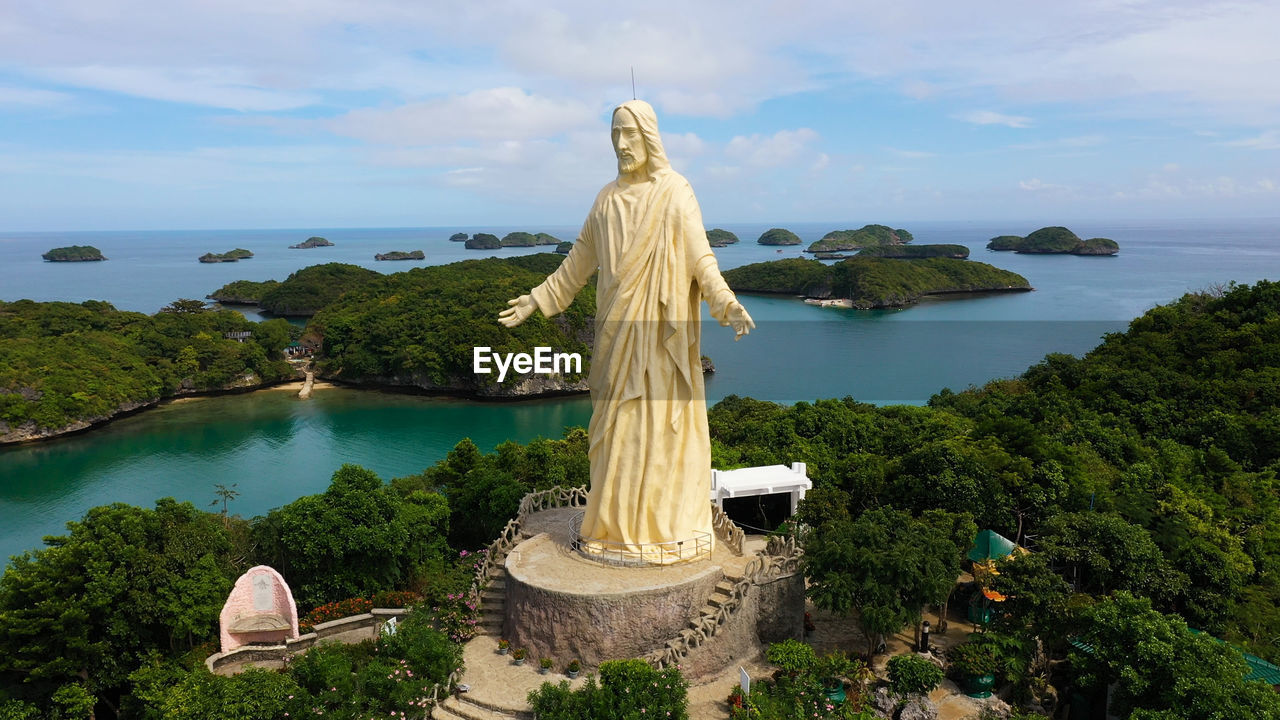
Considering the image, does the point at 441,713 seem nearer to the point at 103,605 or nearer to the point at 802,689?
A: the point at 802,689

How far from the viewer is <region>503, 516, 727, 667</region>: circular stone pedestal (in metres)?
10.5

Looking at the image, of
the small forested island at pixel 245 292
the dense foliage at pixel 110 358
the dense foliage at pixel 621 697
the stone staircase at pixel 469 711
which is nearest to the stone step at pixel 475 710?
the stone staircase at pixel 469 711

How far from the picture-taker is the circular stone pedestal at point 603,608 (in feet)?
34.4

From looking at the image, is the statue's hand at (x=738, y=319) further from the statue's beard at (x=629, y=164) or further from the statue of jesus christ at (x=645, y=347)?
the statue's beard at (x=629, y=164)

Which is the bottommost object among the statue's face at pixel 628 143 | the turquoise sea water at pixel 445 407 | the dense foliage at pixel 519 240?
the turquoise sea water at pixel 445 407

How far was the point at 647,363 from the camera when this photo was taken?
36.1ft

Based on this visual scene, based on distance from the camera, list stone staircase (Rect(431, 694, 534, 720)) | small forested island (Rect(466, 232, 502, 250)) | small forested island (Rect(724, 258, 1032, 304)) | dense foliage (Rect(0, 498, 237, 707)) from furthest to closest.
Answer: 1. small forested island (Rect(466, 232, 502, 250))
2. small forested island (Rect(724, 258, 1032, 304))
3. dense foliage (Rect(0, 498, 237, 707))
4. stone staircase (Rect(431, 694, 534, 720))

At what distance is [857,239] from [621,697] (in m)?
173

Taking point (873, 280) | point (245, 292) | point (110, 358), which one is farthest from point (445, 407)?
point (873, 280)

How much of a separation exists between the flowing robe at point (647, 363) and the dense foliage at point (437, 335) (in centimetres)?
3128

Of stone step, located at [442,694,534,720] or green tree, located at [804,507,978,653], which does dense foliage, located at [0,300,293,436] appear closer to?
stone step, located at [442,694,534,720]

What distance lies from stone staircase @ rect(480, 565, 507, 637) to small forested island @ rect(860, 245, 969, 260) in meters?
108

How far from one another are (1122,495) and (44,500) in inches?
1359

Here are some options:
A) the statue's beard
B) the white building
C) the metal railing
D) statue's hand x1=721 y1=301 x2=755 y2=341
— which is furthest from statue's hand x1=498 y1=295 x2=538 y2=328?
the white building
